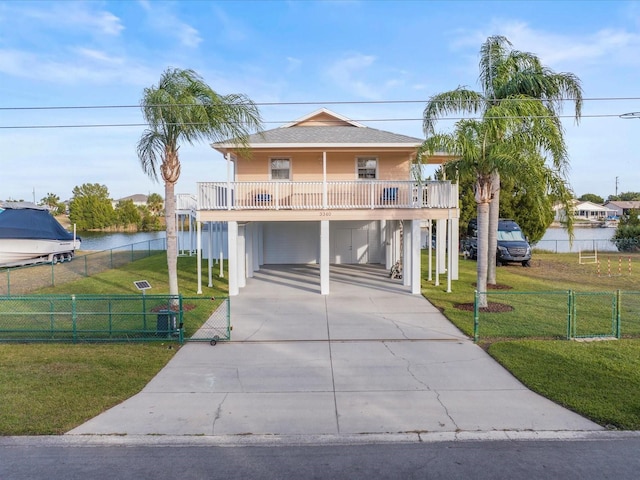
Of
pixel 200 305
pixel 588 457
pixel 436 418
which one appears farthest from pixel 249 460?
pixel 200 305

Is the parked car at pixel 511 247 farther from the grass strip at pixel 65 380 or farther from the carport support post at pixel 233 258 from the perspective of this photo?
the grass strip at pixel 65 380

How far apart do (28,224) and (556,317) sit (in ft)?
88.6

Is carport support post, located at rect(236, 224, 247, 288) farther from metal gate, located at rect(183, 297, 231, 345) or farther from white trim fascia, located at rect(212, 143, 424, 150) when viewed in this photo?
metal gate, located at rect(183, 297, 231, 345)

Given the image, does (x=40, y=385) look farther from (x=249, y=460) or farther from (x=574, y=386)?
(x=574, y=386)

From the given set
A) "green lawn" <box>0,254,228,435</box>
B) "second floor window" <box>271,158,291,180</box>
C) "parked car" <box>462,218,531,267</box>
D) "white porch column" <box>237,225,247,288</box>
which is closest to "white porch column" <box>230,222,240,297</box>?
"white porch column" <box>237,225,247,288</box>

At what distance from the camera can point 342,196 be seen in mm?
17594

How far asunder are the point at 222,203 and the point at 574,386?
505 inches

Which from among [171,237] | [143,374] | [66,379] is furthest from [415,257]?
[66,379]

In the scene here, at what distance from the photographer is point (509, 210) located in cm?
3159

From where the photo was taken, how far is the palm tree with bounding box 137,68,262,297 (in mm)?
12484

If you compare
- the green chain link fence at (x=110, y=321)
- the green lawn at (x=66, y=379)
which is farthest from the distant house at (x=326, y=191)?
the green lawn at (x=66, y=379)

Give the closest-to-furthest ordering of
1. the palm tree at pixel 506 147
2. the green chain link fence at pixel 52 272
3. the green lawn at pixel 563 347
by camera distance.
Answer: the green lawn at pixel 563 347, the palm tree at pixel 506 147, the green chain link fence at pixel 52 272

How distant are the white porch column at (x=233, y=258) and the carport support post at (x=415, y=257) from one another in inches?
249

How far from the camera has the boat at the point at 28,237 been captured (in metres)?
25.6
